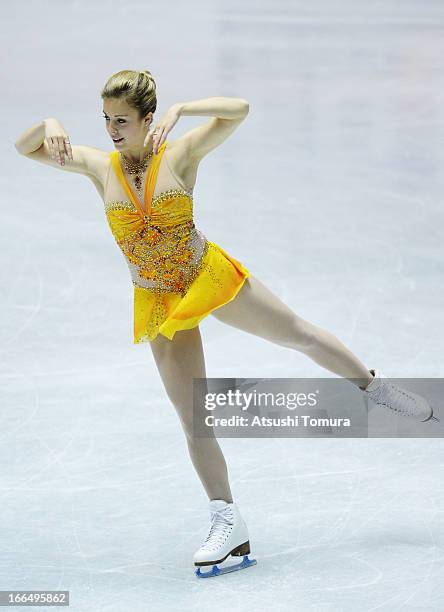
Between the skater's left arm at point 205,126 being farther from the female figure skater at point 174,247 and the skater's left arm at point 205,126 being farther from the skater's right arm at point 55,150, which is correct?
the skater's right arm at point 55,150

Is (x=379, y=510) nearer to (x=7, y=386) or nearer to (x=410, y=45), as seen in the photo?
(x=7, y=386)

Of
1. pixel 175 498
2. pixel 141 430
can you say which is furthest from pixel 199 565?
pixel 141 430

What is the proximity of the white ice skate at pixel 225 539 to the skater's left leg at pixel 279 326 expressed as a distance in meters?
0.58

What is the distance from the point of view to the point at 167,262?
3535mm

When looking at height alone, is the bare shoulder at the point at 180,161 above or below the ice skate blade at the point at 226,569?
above

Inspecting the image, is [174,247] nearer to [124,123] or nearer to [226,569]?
[124,123]

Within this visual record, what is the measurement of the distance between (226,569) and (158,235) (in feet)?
3.63

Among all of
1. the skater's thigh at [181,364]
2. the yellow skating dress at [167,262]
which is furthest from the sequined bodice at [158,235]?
the skater's thigh at [181,364]

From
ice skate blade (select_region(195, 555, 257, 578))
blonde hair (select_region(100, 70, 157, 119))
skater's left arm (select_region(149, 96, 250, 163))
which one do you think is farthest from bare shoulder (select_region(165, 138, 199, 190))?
ice skate blade (select_region(195, 555, 257, 578))

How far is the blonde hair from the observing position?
3336 mm

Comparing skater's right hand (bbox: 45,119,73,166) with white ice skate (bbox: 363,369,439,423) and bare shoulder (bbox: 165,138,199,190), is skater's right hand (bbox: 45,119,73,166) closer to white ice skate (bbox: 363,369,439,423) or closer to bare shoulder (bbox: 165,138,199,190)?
bare shoulder (bbox: 165,138,199,190)

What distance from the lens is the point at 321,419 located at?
15.5ft

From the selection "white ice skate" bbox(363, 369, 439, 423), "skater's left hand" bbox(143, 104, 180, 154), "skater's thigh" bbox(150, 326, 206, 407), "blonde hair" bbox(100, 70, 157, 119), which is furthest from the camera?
"white ice skate" bbox(363, 369, 439, 423)

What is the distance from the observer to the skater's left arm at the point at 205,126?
3260 millimetres
